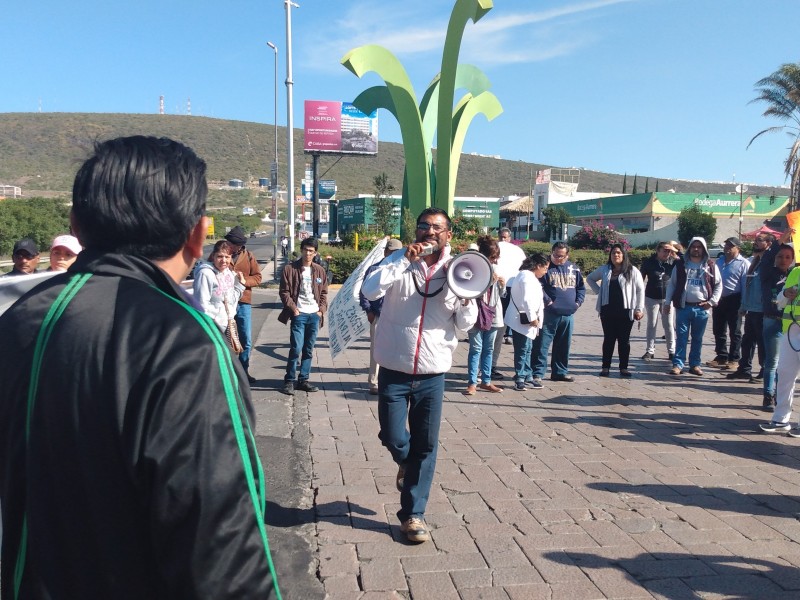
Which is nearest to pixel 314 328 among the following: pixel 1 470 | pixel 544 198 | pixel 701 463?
pixel 701 463

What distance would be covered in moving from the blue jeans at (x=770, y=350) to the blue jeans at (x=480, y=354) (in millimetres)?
2994

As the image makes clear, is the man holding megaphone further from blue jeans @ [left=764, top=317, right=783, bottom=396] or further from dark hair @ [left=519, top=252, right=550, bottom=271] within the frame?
blue jeans @ [left=764, top=317, right=783, bottom=396]

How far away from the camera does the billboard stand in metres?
44.8

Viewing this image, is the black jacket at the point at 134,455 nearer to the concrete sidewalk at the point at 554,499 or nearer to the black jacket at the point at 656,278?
the concrete sidewalk at the point at 554,499

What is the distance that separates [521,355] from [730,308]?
3736mm

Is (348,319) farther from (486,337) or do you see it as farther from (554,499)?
(486,337)

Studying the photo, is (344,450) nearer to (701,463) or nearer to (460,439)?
(460,439)

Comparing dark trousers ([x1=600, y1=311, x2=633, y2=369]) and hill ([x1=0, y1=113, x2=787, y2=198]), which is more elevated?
hill ([x1=0, y1=113, x2=787, y2=198])

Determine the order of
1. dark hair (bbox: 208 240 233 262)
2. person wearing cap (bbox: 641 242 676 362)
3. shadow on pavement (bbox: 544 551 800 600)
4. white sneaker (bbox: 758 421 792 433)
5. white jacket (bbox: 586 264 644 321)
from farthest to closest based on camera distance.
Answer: person wearing cap (bbox: 641 242 676 362)
white jacket (bbox: 586 264 644 321)
dark hair (bbox: 208 240 233 262)
white sneaker (bbox: 758 421 792 433)
shadow on pavement (bbox: 544 551 800 600)

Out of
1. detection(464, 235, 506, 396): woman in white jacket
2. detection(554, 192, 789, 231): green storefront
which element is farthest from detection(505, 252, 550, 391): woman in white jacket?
detection(554, 192, 789, 231): green storefront

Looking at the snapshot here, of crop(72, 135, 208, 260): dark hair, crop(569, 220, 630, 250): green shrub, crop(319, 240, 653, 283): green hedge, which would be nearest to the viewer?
crop(72, 135, 208, 260): dark hair

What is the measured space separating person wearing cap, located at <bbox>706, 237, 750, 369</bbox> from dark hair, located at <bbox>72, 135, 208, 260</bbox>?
969cm

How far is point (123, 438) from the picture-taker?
125 centimetres

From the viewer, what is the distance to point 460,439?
6.05m
